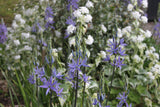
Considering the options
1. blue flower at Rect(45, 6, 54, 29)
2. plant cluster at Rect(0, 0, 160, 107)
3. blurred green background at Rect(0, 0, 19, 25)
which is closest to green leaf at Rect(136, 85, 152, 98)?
plant cluster at Rect(0, 0, 160, 107)

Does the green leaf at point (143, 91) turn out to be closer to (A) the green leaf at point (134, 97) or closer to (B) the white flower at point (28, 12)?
(A) the green leaf at point (134, 97)

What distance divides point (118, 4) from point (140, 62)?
1155 mm

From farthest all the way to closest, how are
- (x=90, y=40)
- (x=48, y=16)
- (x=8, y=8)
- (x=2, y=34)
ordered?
(x=8, y=8) → (x=48, y=16) → (x=2, y=34) → (x=90, y=40)

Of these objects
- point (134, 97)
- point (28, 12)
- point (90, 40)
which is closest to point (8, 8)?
point (28, 12)

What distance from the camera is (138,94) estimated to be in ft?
8.32

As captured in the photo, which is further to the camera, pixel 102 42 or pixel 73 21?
pixel 102 42

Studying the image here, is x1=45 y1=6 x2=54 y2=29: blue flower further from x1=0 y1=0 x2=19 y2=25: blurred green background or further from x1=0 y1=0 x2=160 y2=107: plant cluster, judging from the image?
x1=0 y1=0 x2=19 y2=25: blurred green background

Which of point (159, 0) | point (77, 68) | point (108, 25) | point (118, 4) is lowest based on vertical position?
point (77, 68)

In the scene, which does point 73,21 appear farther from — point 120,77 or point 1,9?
point 1,9

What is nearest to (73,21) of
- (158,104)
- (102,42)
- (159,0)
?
(102,42)

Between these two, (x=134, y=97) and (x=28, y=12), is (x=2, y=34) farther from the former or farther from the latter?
(x=134, y=97)

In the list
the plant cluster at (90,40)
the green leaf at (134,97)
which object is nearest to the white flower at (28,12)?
the plant cluster at (90,40)

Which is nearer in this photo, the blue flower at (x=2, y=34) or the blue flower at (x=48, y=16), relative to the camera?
the blue flower at (x=2, y=34)

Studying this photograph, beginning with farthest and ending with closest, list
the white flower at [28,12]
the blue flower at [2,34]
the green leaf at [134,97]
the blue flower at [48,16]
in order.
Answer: the white flower at [28,12]
the blue flower at [48,16]
the blue flower at [2,34]
the green leaf at [134,97]
